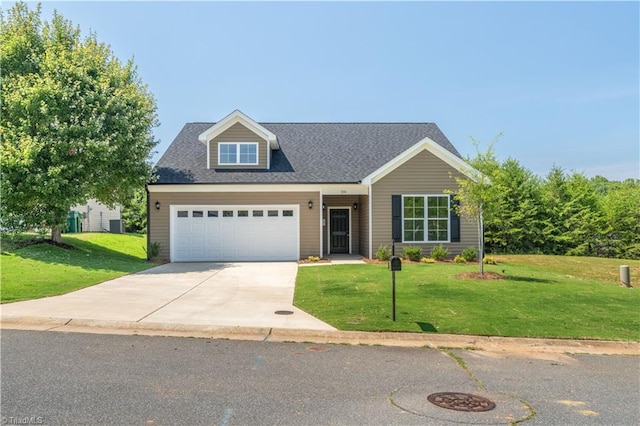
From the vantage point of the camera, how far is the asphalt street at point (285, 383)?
A: 4.44 metres

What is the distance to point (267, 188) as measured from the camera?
65.4 feet

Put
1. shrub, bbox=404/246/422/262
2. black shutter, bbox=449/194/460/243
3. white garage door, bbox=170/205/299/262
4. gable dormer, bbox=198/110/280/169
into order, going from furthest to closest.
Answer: gable dormer, bbox=198/110/280/169
white garage door, bbox=170/205/299/262
black shutter, bbox=449/194/460/243
shrub, bbox=404/246/422/262

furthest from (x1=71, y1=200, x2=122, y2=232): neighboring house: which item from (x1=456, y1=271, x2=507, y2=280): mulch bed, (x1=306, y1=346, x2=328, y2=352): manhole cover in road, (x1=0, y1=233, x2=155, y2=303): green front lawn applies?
(x1=306, y1=346, x2=328, y2=352): manhole cover in road

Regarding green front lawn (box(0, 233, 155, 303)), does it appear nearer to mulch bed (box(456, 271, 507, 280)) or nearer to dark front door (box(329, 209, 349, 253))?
dark front door (box(329, 209, 349, 253))

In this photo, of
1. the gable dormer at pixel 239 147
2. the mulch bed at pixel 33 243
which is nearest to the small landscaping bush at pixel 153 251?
the mulch bed at pixel 33 243

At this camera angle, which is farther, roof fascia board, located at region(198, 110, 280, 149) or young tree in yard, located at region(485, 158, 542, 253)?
young tree in yard, located at region(485, 158, 542, 253)

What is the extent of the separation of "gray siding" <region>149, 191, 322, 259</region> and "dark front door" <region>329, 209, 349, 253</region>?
2.25 metres

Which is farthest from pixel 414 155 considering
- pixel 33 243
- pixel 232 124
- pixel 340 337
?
pixel 33 243

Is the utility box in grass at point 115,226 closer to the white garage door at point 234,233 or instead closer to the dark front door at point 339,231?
the white garage door at point 234,233

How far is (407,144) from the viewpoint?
2417cm

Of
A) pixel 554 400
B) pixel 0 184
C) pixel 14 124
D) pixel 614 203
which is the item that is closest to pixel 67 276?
pixel 0 184

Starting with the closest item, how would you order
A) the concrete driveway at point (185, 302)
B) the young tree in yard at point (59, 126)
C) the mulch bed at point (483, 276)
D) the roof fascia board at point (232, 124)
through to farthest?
the concrete driveway at point (185, 302)
the mulch bed at point (483, 276)
the young tree in yard at point (59, 126)
the roof fascia board at point (232, 124)
